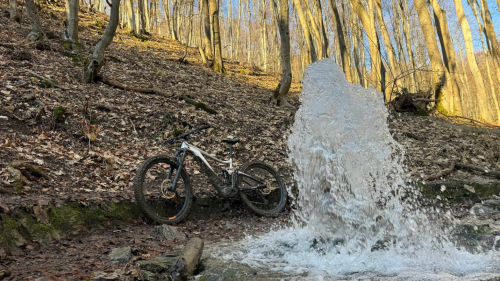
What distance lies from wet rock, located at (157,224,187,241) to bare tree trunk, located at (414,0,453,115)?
9875 mm

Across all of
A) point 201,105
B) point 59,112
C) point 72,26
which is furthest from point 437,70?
point 72,26

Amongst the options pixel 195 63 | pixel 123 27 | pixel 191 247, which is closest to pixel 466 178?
pixel 191 247

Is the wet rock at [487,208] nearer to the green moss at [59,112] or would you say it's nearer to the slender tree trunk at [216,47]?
the green moss at [59,112]

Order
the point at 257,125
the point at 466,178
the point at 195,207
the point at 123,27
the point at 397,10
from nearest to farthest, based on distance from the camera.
A: the point at 195,207
the point at 466,178
the point at 257,125
the point at 123,27
the point at 397,10

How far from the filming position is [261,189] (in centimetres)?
573

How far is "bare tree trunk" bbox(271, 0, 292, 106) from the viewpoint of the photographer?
420 inches

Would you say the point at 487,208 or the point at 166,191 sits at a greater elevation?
the point at 166,191

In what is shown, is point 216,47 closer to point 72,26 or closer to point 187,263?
point 72,26

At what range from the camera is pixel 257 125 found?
8.45 m

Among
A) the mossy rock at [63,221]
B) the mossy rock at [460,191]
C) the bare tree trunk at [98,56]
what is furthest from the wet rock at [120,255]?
the bare tree trunk at [98,56]

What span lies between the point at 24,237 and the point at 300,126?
329cm

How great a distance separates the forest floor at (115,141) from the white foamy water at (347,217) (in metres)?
1.02

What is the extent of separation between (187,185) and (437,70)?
380 inches

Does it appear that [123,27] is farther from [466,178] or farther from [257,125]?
[466,178]
